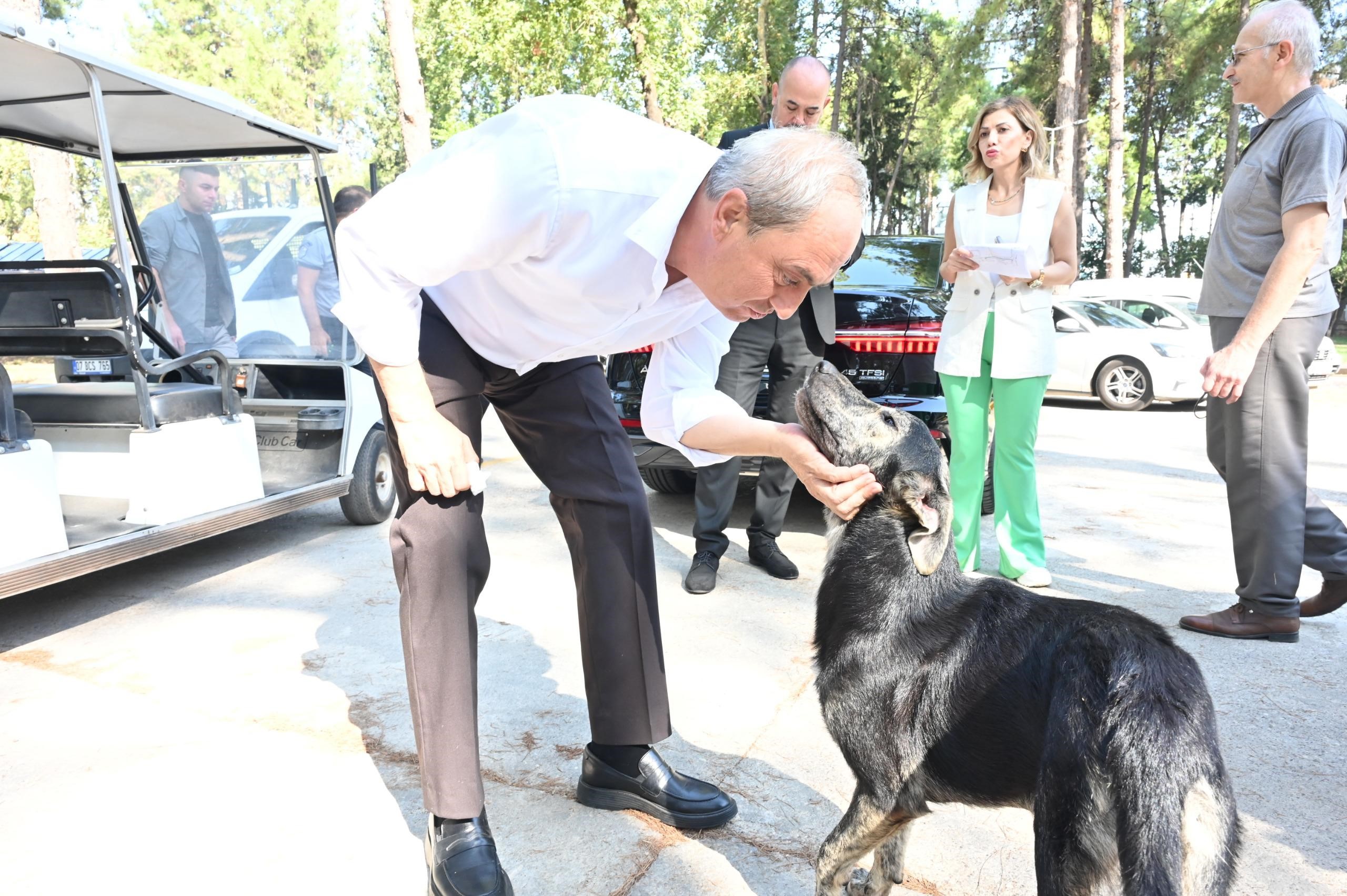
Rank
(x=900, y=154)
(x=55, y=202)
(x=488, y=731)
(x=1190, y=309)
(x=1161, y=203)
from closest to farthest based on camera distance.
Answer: (x=488, y=731)
(x=55, y=202)
(x=1190, y=309)
(x=900, y=154)
(x=1161, y=203)

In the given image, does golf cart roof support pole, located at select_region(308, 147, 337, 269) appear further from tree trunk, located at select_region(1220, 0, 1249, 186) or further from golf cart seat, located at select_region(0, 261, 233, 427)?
tree trunk, located at select_region(1220, 0, 1249, 186)

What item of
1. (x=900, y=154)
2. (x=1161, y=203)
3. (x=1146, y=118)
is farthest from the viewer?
(x=1161, y=203)

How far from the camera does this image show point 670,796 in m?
2.55

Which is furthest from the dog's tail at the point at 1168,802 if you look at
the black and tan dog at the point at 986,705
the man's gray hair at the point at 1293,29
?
the man's gray hair at the point at 1293,29

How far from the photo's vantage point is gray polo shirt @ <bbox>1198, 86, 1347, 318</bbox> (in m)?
3.43

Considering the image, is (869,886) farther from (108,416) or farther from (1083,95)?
(1083,95)

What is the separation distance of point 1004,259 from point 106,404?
4.55 meters

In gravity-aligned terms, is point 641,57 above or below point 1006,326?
above

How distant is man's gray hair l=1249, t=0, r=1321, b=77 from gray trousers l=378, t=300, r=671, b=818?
3113 mm

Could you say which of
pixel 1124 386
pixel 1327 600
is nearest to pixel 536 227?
pixel 1327 600

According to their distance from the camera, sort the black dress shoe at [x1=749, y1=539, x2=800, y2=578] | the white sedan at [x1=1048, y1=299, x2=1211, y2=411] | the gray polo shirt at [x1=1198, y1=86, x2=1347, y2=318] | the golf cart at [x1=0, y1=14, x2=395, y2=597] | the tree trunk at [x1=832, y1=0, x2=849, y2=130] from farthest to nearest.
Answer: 1. the tree trunk at [x1=832, y1=0, x2=849, y2=130]
2. the white sedan at [x1=1048, y1=299, x2=1211, y2=411]
3. the black dress shoe at [x1=749, y1=539, x2=800, y2=578]
4. the golf cart at [x1=0, y1=14, x2=395, y2=597]
5. the gray polo shirt at [x1=1198, y1=86, x2=1347, y2=318]

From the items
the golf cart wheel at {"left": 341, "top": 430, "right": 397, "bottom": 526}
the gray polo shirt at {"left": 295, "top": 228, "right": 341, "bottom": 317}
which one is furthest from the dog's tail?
the gray polo shirt at {"left": 295, "top": 228, "right": 341, "bottom": 317}

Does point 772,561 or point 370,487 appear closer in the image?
point 772,561

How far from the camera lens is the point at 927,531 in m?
2.16
